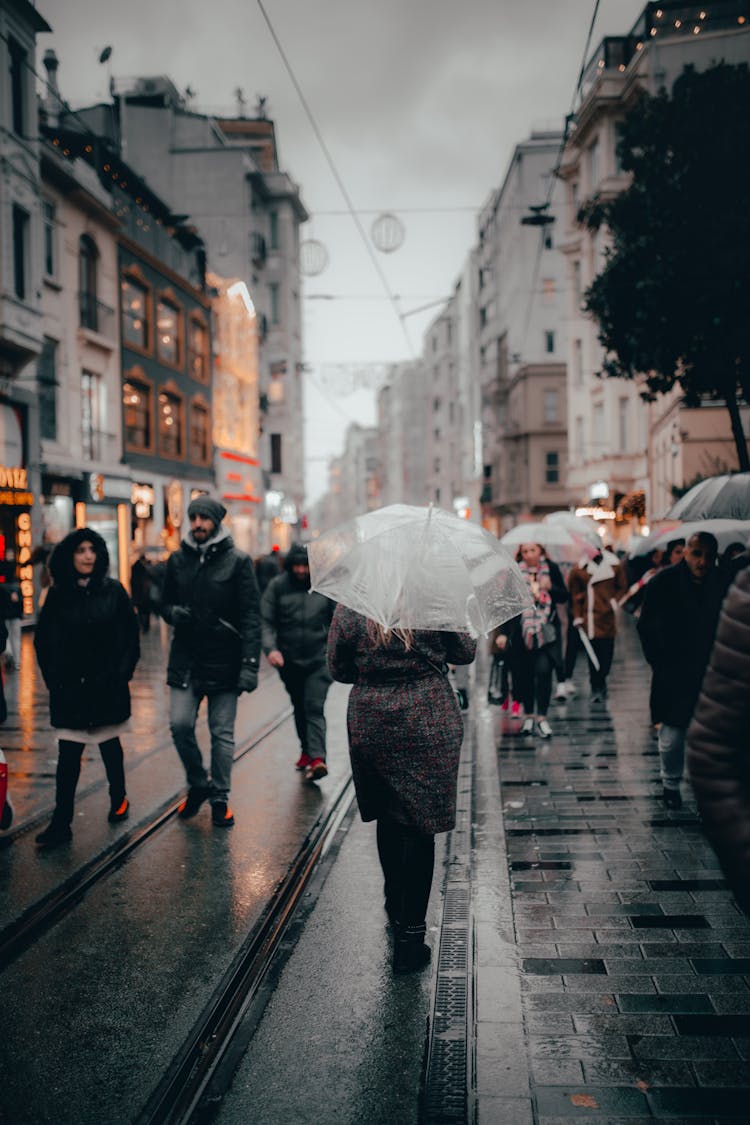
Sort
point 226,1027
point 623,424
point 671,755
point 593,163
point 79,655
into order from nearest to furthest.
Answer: point 226,1027
point 79,655
point 671,755
point 593,163
point 623,424

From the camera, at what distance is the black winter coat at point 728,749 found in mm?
2391

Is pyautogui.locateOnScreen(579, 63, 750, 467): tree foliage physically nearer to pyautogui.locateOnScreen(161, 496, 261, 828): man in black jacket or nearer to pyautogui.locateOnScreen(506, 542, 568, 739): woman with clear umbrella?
pyautogui.locateOnScreen(506, 542, 568, 739): woman with clear umbrella

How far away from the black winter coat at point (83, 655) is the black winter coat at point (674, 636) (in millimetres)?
3444

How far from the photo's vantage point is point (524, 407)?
171 feet

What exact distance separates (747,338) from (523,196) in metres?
40.5

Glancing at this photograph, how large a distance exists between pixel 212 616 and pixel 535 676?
4115 millimetres

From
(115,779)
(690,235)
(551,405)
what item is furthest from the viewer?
(551,405)

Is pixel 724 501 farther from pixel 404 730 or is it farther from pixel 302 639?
pixel 404 730

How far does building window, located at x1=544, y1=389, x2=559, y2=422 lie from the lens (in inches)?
2039

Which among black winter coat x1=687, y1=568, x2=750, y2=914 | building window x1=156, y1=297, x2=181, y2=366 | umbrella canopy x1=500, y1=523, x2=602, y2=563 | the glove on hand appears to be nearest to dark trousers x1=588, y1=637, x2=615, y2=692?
umbrella canopy x1=500, y1=523, x2=602, y2=563

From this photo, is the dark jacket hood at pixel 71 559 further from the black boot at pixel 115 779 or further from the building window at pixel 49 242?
the building window at pixel 49 242

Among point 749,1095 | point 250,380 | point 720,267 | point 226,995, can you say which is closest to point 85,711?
point 226,995

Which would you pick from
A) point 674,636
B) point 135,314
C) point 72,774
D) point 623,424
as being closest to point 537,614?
point 674,636

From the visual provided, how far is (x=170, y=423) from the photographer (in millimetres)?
36625
